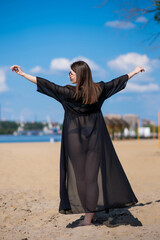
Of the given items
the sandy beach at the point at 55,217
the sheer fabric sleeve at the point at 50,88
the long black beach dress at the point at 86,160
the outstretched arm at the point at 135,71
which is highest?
the outstretched arm at the point at 135,71

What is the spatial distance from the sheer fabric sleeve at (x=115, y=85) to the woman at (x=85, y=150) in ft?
0.09

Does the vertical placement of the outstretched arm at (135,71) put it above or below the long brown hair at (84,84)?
above

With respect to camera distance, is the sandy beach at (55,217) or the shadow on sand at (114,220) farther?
the shadow on sand at (114,220)

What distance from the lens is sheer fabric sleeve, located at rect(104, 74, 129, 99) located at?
13.0 ft

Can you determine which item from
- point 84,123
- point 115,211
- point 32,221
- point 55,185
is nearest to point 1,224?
point 32,221

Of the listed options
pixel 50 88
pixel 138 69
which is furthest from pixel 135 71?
pixel 50 88

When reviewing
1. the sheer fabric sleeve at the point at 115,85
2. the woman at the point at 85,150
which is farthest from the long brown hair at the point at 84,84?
the sheer fabric sleeve at the point at 115,85

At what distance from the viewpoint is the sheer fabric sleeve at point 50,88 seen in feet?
12.4

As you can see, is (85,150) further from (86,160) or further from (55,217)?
(55,217)

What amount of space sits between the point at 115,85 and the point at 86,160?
3.06 feet

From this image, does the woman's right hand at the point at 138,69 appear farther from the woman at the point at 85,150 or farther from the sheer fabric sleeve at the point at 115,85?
the woman at the point at 85,150

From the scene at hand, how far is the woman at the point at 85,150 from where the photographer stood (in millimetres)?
3764

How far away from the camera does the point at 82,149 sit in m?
3.79

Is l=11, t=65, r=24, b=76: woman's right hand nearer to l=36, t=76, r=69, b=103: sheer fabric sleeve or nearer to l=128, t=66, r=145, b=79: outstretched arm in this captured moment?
l=36, t=76, r=69, b=103: sheer fabric sleeve
